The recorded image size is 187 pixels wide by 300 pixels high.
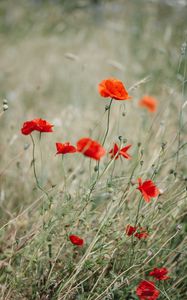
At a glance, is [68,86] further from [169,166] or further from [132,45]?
[169,166]

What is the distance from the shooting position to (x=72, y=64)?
499 cm

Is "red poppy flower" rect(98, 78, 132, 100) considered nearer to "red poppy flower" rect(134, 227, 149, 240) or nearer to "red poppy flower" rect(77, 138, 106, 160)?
"red poppy flower" rect(77, 138, 106, 160)

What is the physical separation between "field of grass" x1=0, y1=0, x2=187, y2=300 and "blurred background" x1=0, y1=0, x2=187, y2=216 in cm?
2

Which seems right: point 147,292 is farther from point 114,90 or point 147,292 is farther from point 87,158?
point 87,158

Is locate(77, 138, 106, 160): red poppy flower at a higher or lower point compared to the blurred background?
higher

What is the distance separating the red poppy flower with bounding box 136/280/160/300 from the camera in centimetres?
126

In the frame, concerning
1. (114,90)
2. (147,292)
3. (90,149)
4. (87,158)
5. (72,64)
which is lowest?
(72,64)

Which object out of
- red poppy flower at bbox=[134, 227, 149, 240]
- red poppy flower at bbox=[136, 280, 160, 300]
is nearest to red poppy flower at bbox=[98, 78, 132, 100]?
red poppy flower at bbox=[134, 227, 149, 240]

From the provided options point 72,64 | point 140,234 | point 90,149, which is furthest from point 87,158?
point 72,64

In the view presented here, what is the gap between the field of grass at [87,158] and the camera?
1.39 m

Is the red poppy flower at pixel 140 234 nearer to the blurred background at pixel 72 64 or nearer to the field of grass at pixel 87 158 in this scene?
the field of grass at pixel 87 158

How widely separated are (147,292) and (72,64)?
4.08m

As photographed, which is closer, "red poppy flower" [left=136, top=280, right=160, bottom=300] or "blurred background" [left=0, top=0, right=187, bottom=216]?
"red poppy flower" [left=136, top=280, right=160, bottom=300]

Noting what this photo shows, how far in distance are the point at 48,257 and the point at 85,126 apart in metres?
1.87
